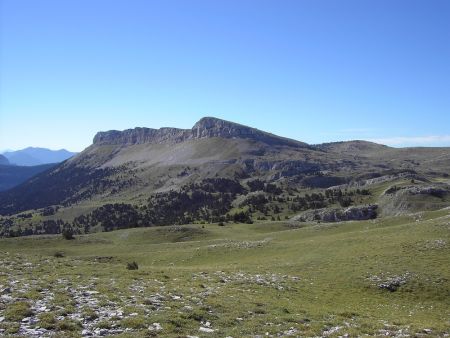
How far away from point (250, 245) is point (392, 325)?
130 feet

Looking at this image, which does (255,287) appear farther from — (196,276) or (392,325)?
(392,325)

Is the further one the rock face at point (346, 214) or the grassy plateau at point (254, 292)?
the rock face at point (346, 214)

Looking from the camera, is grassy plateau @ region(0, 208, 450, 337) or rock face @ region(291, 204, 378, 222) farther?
rock face @ region(291, 204, 378, 222)

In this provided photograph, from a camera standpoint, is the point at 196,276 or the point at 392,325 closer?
the point at 392,325

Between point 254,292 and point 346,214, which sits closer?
point 254,292

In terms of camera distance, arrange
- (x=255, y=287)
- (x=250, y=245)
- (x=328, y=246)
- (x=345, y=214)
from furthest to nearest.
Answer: (x=345, y=214) → (x=250, y=245) → (x=328, y=246) → (x=255, y=287)

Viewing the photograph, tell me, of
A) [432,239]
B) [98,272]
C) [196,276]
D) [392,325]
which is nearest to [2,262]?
[98,272]

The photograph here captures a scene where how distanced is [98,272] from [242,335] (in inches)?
810

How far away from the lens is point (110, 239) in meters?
90.7

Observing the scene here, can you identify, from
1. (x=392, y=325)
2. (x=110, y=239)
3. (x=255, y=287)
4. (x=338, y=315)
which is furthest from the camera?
(x=110, y=239)

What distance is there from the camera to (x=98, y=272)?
1419 inches

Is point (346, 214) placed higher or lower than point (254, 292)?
lower

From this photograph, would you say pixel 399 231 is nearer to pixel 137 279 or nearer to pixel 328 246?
pixel 328 246

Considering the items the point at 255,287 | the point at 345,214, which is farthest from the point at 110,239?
the point at 345,214
